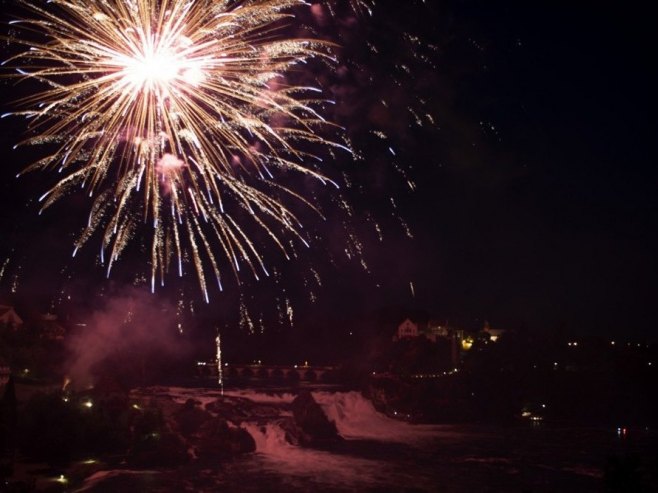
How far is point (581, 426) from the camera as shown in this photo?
1214 inches

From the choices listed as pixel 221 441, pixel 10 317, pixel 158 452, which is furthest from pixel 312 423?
pixel 10 317

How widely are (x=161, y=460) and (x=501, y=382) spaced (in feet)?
80.9

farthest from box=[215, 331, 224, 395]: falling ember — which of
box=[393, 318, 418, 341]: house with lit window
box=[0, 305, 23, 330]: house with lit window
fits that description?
box=[393, 318, 418, 341]: house with lit window

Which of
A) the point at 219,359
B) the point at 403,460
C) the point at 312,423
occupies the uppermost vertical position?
the point at 219,359

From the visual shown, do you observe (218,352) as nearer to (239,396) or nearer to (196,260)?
(239,396)

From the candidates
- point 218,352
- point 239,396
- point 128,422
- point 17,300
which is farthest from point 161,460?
point 218,352

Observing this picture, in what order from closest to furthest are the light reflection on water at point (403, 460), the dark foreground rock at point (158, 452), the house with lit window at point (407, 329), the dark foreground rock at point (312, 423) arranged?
the light reflection on water at point (403, 460), the dark foreground rock at point (158, 452), the dark foreground rock at point (312, 423), the house with lit window at point (407, 329)

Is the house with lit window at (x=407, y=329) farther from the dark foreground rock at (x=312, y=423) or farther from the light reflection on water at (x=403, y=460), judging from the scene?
the dark foreground rock at (x=312, y=423)

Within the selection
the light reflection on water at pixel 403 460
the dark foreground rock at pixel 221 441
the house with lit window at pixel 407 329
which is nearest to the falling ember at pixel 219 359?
the light reflection on water at pixel 403 460

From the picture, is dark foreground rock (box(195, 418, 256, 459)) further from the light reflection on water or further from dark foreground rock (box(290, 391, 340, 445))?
dark foreground rock (box(290, 391, 340, 445))

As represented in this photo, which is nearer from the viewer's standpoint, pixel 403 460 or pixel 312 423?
pixel 403 460

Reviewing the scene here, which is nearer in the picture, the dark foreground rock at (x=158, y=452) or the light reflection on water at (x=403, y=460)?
the light reflection on water at (x=403, y=460)

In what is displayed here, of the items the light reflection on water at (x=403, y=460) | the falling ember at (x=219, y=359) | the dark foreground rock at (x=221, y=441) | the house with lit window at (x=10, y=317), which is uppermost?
the house with lit window at (x=10, y=317)

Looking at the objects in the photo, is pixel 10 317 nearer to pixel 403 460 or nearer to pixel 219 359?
pixel 219 359
